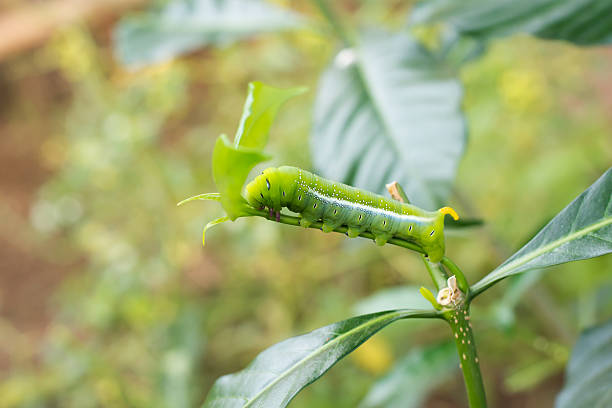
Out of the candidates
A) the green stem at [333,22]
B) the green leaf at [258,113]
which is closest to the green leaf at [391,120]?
the green stem at [333,22]

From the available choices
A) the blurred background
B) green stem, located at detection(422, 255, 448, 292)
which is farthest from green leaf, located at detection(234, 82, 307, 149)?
the blurred background

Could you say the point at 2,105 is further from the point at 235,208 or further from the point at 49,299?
the point at 235,208

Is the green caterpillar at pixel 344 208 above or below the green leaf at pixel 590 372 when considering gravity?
above

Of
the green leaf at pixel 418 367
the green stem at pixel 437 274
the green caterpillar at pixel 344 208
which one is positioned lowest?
the green leaf at pixel 418 367

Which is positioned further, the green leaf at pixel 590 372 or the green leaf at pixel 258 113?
the green leaf at pixel 590 372

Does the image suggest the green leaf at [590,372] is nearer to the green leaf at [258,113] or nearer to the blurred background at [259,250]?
the green leaf at [258,113]

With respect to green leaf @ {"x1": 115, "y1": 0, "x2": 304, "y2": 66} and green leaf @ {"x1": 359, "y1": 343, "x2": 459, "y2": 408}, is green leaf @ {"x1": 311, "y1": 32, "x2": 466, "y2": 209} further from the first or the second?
green leaf @ {"x1": 359, "y1": 343, "x2": 459, "y2": 408}

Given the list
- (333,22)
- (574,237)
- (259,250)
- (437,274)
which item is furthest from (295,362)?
(259,250)

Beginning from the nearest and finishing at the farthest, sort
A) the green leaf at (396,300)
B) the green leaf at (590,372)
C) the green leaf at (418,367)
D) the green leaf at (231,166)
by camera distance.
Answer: the green leaf at (231,166) < the green leaf at (590,372) < the green leaf at (418,367) < the green leaf at (396,300)
